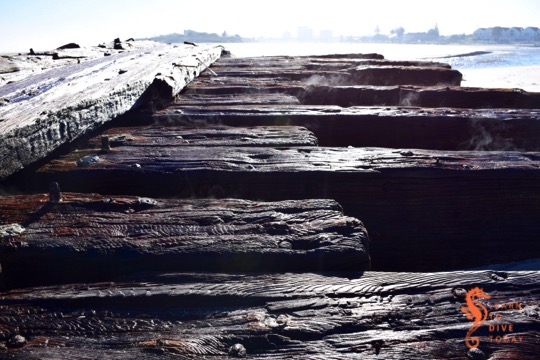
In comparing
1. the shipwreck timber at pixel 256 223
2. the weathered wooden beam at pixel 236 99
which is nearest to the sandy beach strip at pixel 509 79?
the shipwreck timber at pixel 256 223

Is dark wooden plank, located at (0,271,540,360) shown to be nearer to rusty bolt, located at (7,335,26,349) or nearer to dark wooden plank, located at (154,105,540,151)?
rusty bolt, located at (7,335,26,349)

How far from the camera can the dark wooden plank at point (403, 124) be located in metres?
2.63

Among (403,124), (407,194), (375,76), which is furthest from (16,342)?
(375,76)

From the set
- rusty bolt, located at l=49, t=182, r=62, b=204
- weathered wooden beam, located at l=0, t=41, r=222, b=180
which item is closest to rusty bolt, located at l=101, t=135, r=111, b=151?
weathered wooden beam, located at l=0, t=41, r=222, b=180

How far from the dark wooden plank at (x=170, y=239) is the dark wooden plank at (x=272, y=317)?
0.05 m

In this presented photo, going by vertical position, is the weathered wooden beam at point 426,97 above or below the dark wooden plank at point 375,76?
below

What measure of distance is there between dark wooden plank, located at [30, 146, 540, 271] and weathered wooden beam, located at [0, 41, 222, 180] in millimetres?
190

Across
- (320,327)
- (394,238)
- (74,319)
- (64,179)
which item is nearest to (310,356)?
(320,327)

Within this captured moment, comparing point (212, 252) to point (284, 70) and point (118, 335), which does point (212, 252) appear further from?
point (284, 70)

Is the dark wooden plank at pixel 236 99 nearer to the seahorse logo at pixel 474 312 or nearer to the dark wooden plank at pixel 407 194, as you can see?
the dark wooden plank at pixel 407 194

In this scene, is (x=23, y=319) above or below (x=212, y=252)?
below

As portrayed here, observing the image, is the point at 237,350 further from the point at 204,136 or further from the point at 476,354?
the point at 204,136

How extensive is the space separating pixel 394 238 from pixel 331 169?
0.39 m

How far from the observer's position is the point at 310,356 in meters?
1.07
